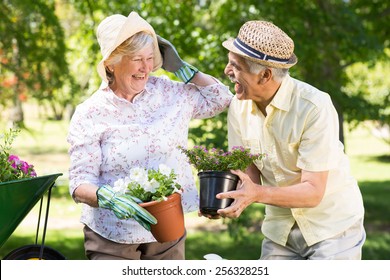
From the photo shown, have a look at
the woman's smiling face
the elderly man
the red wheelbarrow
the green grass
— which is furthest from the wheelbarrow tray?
the green grass

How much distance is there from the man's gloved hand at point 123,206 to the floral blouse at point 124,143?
0.21 m

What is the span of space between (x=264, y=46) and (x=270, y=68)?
0.33ft

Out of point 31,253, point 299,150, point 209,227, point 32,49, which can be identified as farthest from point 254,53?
point 209,227

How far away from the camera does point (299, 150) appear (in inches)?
120

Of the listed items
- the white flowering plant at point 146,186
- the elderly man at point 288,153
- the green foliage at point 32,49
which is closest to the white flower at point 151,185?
the white flowering plant at point 146,186

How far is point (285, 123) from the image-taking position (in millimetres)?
3084

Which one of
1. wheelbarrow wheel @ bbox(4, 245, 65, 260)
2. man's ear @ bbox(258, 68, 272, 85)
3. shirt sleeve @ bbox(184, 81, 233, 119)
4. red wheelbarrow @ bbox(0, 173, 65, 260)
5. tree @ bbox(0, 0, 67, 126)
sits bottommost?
tree @ bbox(0, 0, 67, 126)

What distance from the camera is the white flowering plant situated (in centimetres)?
285

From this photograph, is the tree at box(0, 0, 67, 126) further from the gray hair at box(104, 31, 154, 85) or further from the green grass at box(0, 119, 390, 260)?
the gray hair at box(104, 31, 154, 85)

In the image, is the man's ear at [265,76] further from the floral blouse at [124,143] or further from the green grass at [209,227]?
the green grass at [209,227]

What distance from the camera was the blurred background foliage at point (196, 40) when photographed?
6547 mm

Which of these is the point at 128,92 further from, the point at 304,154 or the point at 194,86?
the point at 304,154

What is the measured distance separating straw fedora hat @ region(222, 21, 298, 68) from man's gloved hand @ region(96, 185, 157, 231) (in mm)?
749

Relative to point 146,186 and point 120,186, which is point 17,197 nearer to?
point 120,186
